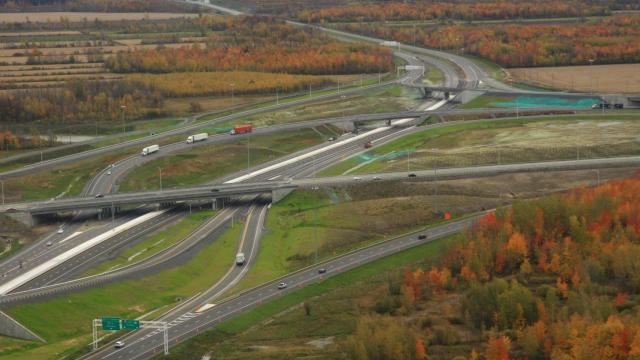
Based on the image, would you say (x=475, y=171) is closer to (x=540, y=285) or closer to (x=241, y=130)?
(x=241, y=130)

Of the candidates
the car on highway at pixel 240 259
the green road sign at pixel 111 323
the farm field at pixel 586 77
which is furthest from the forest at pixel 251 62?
the green road sign at pixel 111 323

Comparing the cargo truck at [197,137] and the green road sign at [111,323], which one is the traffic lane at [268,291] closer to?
the green road sign at [111,323]

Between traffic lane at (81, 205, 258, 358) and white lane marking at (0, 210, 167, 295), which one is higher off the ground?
white lane marking at (0, 210, 167, 295)

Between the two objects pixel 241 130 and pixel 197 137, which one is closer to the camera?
pixel 197 137

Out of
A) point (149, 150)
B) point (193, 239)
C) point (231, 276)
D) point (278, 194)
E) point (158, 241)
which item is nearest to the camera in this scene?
point (231, 276)

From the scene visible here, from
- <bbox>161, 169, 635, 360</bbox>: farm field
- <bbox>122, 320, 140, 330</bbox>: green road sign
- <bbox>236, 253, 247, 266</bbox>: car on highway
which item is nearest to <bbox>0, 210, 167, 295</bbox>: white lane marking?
<bbox>236, 253, 247, 266</bbox>: car on highway

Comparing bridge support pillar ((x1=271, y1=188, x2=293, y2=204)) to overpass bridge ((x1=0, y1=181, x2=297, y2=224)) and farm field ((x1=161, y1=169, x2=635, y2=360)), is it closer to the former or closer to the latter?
overpass bridge ((x1=0, y1=181, x2=297, y2=224))

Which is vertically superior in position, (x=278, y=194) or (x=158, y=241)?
(x=278, y=194)

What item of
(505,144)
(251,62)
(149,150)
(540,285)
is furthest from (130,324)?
(251,62)
